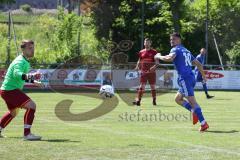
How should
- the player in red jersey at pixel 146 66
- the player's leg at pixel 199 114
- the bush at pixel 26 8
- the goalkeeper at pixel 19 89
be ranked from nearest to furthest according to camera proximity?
the goalkeeper at pixel 19 89 → the player's leg at pixel 199 114 → the player in red jersey at pixel 146 66 → the bush at pixel 26 8

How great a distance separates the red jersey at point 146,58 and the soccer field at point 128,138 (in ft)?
12.3

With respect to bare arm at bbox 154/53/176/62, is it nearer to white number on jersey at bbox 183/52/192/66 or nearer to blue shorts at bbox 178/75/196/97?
white number on jersey at bbox 183/52/192/66

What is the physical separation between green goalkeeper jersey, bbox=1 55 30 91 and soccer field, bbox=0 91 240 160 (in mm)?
984

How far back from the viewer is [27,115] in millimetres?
12266

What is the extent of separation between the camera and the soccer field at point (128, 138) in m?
10.3

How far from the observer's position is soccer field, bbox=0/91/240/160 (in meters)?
10.3

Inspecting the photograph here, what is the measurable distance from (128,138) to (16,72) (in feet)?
8.03

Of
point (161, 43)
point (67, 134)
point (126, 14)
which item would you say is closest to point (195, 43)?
point (161, 43)

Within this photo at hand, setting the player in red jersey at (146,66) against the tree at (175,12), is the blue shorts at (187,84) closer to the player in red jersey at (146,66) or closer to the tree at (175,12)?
the player in red jersey at (146,66)

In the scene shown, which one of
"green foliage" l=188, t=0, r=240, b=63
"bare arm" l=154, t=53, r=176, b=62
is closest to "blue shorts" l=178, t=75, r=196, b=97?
"bare arm" l=154, t=53, r=176, b=62

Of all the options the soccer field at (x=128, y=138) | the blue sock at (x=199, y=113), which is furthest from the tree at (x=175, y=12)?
the blue sock at (x=199, y=113)

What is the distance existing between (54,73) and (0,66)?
3556 millimetres

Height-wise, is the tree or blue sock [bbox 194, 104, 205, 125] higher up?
the tree

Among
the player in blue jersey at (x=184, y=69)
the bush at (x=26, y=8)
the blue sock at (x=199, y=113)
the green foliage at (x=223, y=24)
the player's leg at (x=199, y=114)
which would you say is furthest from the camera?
the bush at (x=26, y=8)
